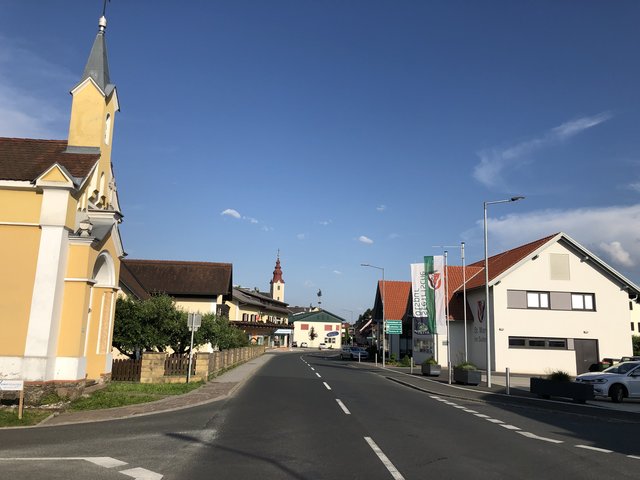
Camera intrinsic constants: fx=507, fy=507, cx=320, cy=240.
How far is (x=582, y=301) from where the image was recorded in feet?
120

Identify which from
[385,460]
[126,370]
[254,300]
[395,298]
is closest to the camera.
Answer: [385,460]

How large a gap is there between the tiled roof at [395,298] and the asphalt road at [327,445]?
39.4 m

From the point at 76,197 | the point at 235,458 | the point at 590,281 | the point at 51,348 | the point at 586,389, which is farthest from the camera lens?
the point at 590,281

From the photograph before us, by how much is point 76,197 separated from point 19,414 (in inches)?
264

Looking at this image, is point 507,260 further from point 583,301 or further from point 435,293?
point 435,293

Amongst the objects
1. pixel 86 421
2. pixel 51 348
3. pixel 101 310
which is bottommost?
pixel 86 421

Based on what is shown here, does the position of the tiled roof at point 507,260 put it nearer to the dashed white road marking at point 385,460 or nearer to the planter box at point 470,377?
the planter box at point 470,377

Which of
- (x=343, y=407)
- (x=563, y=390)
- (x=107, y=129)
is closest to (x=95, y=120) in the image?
(x=107, y=129)

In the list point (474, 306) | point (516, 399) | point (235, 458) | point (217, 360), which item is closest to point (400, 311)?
point (474, 306)

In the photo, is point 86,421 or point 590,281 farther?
point 590,281

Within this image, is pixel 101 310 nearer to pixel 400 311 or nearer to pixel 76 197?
pixel 76 197

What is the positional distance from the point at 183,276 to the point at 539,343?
107ft

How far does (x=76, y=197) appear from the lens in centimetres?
1588

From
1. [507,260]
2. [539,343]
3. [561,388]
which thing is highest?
[507,260]
